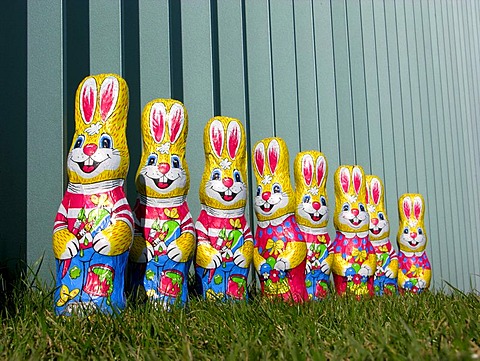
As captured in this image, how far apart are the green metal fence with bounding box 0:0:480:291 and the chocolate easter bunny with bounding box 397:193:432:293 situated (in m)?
0.32

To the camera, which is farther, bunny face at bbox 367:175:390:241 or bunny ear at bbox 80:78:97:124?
bunny face at bbox 367:175:390:241

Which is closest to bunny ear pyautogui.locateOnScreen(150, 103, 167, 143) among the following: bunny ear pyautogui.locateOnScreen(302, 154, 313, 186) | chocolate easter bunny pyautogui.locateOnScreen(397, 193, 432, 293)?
bunny ear pyautogui.locateOnScreen(302, 154, 313, 186)

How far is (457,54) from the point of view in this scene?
11.8ft

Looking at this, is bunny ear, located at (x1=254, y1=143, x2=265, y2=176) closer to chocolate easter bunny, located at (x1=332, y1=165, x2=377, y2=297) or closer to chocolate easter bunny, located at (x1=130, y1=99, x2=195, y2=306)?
chocolate easter bunny, located at (x1=130, y1=99, x2=195, y2=306)

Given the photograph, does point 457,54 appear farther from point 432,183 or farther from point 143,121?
point 143,121

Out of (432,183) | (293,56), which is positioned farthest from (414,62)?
(293,56)

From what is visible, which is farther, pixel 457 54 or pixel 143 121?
pixel 457 54

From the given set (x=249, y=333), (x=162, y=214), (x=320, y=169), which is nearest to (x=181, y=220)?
(x=162, y=214)

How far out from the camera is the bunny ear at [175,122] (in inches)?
48.6

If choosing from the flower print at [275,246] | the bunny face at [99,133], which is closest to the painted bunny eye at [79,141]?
the bunny face at [99,133]

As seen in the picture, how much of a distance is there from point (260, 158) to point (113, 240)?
1.71ft

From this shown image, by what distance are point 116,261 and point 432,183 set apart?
2378 millimetres

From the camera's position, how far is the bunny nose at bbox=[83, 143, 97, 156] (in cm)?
109

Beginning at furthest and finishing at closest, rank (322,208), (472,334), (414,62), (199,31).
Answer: (414,62) → (199,31) → (322,208) → (472,334)
